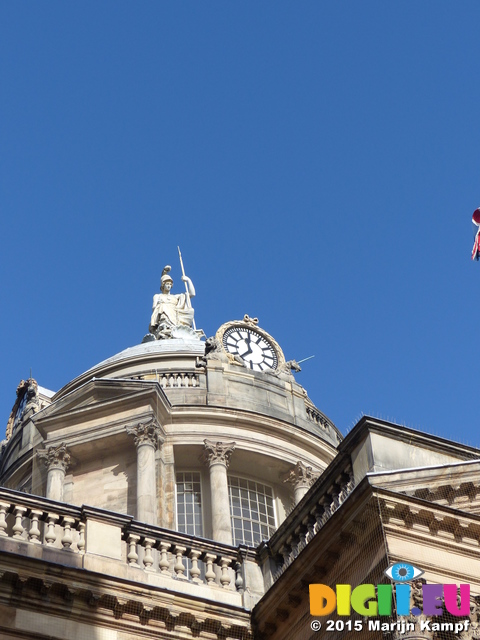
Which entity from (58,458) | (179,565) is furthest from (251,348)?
(179,565)

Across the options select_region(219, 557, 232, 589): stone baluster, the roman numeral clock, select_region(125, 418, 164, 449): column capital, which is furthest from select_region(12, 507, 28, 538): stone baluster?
the roman numeral clock

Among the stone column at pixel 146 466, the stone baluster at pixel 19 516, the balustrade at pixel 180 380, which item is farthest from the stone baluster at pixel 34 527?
the balustrade at pixel 180 380

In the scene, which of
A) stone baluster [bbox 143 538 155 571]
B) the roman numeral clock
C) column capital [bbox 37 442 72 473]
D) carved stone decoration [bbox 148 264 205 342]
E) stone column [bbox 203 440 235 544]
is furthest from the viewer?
carved stone decoration [bbox 148 264 205 342]

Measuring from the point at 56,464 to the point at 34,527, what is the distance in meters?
12.3

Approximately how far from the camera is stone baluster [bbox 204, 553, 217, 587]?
798 inches

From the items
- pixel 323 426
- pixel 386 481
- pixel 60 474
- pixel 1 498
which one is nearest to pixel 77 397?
pixel 60 474

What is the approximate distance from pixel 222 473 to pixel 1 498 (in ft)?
42.9

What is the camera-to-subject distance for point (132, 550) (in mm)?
19844

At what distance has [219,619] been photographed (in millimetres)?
19172

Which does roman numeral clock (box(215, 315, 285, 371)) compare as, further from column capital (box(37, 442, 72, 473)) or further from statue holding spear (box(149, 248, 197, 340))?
column capital (box(37, 442, 72, 473))

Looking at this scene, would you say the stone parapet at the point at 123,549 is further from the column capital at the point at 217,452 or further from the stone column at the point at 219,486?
the column capital at the point at 217,452

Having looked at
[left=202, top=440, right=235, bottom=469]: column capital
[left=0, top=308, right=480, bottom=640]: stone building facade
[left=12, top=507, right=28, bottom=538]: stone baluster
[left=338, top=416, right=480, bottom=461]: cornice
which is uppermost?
[left=202, top=440, right=235, bottom=469]: column capital

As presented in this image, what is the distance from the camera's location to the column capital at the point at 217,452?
106 ft

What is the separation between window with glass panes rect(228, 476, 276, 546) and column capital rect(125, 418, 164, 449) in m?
2.80
